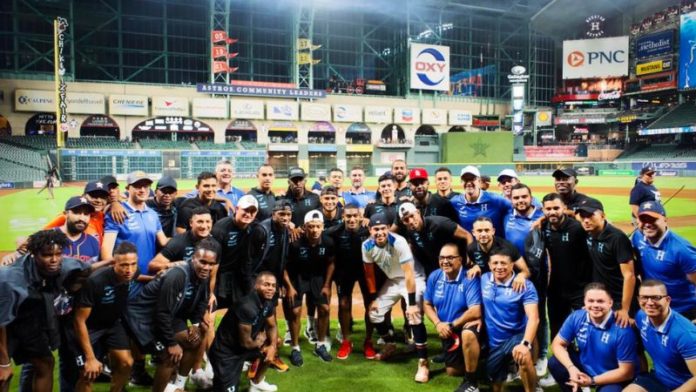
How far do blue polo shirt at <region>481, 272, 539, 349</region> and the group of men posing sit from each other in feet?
0.05

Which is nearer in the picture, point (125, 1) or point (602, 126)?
point (125, 1)

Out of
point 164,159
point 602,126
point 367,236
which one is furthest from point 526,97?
point 367,236

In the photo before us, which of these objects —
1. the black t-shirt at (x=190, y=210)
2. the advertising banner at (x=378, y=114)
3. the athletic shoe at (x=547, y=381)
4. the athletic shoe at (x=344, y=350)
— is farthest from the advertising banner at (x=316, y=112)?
the athletic shoe at (x=547, y=381)

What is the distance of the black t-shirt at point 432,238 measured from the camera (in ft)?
21.2

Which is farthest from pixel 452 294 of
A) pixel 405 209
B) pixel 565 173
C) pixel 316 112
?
pixel 316 112

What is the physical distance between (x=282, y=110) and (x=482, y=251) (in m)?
52.0

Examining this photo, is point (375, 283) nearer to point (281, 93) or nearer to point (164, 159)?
point (164, 159)

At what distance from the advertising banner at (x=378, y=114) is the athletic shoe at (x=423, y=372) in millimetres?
55815

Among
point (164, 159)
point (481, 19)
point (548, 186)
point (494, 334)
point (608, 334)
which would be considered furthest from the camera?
point (481, 19)

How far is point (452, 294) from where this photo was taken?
5941mm

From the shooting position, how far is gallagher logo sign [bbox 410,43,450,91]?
63219 millimetres

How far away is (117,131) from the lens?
53062 millimetres

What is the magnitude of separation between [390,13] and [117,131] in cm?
3764

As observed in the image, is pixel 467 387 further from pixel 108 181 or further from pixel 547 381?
pixel 108 181
